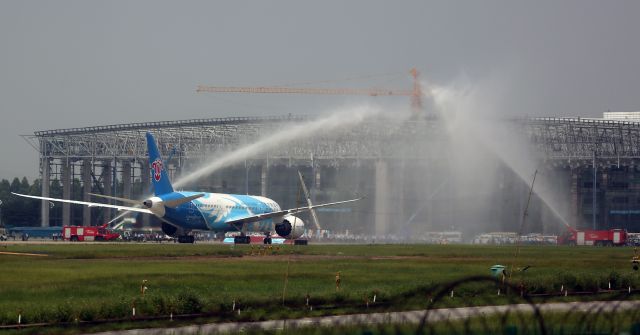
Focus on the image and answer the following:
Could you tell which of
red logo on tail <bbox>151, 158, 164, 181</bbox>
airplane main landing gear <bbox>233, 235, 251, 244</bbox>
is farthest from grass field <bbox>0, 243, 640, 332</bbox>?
airplane main landing gear <bbox>233, 235, 251, 244</bbox>

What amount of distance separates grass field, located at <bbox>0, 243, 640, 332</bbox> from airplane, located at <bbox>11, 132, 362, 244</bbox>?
15.1 metres

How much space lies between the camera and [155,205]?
107 m

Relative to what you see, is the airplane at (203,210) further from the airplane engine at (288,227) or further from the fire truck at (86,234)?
the fire truck at (86,234)

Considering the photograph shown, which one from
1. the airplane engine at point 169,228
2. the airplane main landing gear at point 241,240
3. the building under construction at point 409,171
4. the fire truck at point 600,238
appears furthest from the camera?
the building under construction at point 409,171

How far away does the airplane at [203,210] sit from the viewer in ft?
356

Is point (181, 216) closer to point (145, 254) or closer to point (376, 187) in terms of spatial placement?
point (145, 254)

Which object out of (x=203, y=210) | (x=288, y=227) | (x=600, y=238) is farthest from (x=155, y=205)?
(x=600, y=238)

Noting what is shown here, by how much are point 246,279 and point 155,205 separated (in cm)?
4742

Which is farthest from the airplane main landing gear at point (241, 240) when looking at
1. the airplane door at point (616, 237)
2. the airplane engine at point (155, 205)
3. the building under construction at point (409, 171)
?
the airplane door at point (616, 237)

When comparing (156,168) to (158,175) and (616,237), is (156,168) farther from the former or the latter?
(616,237)

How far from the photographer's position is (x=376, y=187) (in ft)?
588

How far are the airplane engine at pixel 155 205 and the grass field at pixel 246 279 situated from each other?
1337 centimetres

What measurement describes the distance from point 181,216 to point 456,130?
69513mm

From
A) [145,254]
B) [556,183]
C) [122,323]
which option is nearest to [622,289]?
[122,323]
